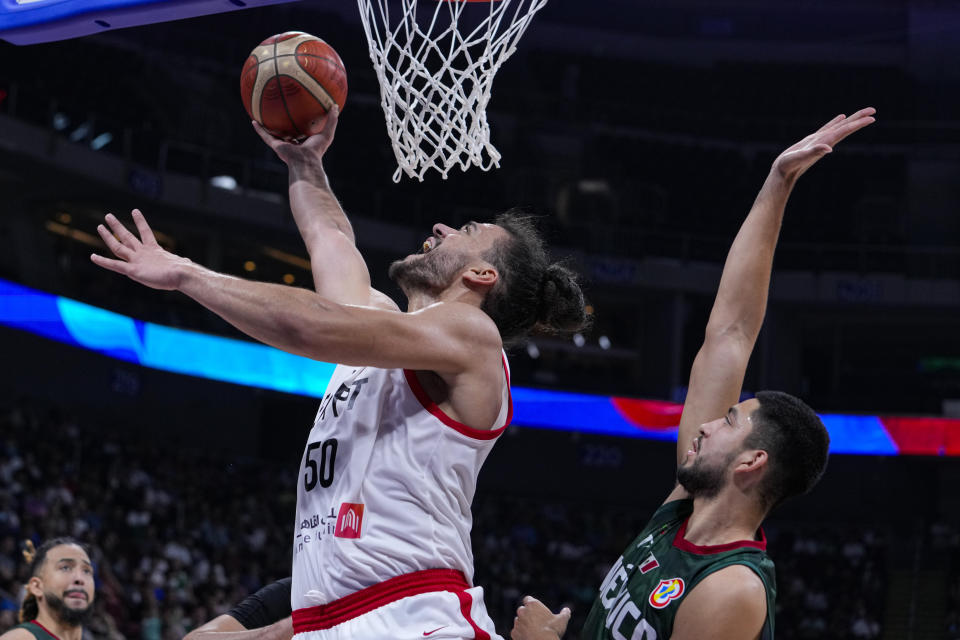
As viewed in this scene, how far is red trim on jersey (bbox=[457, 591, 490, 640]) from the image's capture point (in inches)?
96.8

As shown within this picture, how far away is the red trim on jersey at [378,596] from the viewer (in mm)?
2434

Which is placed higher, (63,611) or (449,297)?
(449,297)

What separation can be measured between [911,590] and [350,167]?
38.5ft

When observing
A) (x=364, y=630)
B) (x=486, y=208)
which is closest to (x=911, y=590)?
(x=486, y=208)

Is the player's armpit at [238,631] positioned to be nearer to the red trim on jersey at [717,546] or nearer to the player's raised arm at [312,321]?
the player's raised arm at [312,321]

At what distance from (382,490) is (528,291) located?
0.69 meters

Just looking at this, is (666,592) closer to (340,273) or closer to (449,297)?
(449,297)

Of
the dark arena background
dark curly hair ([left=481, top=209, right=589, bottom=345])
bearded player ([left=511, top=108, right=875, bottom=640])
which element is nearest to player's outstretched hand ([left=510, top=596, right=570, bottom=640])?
bearded player ([left=511, top=108, right=875, bottom=640])

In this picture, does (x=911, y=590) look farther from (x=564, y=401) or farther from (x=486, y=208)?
(x=486, y=208)

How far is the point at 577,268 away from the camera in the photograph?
18141 mm

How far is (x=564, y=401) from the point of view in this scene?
1764 cm

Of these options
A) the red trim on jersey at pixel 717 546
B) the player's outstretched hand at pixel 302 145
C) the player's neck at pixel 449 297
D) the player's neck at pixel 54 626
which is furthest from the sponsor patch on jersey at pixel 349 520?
the player's neck at pixel 54 626

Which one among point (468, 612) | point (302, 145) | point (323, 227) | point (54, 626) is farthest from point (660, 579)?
point (54, 626)

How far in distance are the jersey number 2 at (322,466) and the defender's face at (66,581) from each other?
305 centimetres
